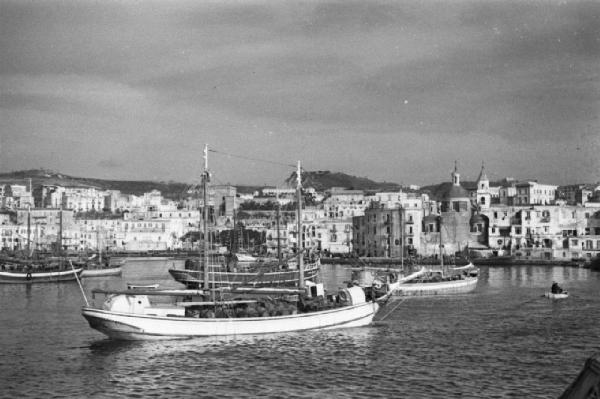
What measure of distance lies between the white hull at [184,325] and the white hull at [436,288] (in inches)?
896

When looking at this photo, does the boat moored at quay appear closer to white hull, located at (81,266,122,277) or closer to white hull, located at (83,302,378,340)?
white hull, located at (81,266,122,277)

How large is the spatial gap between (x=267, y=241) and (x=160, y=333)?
111202 millimetres

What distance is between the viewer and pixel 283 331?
1480 inches

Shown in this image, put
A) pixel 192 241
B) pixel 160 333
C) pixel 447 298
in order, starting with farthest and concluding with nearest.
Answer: pixel 192 241 → pixel 447 298 → pixel 160 333

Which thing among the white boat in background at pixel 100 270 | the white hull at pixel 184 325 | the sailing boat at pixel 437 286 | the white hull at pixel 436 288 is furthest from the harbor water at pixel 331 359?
the white boat in background at pixel 100 270

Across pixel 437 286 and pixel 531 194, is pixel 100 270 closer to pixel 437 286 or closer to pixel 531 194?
pixel 437 286

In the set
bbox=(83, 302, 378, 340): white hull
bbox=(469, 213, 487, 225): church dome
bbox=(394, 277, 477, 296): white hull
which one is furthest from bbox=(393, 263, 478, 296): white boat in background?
bbox=(469, 213, 487, 225): church dome

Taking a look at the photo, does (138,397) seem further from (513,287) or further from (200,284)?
(513,287)

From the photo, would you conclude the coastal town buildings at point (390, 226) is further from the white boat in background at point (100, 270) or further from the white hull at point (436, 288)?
the white hull at point (436, 288)

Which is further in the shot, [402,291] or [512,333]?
[402,291]

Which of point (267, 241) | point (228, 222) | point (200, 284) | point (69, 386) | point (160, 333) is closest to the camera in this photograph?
point (69, 386)

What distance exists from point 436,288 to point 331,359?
105 ft

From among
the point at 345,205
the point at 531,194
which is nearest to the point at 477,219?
the point at 531,194

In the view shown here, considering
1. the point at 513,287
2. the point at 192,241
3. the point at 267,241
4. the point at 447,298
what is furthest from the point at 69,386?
the point at 192,241
